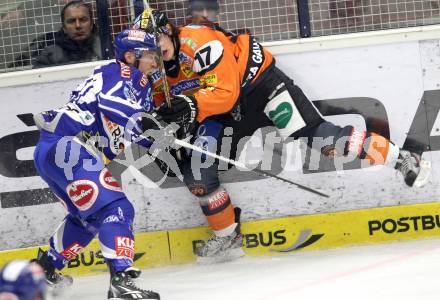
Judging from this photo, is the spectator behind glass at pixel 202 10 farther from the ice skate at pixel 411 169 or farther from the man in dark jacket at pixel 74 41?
the ice skate at pixel 411 169

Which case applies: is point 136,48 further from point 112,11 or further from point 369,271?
point 369,271

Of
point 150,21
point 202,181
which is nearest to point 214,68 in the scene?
point 150,21

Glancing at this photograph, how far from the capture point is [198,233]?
564cm

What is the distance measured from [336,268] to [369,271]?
23cm

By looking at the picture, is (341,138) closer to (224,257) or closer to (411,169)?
(411,169)

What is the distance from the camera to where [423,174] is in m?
5.49

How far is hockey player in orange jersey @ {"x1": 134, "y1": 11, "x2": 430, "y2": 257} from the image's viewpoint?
527 centimetres

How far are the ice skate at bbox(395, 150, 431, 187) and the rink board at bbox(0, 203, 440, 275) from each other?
0.17 meters

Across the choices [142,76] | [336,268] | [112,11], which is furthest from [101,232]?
[112,11]

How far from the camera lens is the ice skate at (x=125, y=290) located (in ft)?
14.2

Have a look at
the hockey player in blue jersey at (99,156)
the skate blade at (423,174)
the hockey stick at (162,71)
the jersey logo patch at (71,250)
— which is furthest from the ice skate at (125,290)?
the skate blade at (423,174)

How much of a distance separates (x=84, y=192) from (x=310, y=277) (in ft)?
3.82

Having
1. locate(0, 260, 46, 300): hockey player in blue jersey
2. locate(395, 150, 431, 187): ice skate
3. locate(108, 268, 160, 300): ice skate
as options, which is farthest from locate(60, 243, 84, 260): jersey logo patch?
locate(0, 260, 46, 300): hockey player in blue jersey

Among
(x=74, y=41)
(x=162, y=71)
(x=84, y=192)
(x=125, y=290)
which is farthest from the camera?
(x=74, y=41)
